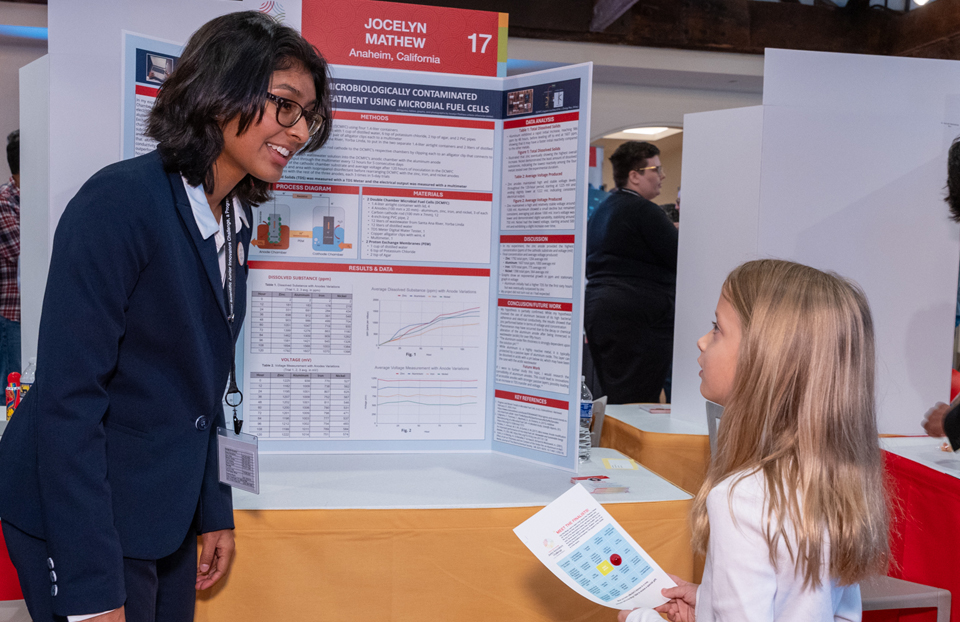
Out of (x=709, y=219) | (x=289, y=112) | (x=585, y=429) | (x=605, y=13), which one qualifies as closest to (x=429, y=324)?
(x=585, y=429)

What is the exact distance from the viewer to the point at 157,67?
1926 mm

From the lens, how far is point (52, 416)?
1024 mm

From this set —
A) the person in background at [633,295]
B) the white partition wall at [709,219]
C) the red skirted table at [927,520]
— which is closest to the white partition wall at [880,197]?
the white partition wall at [709,219]

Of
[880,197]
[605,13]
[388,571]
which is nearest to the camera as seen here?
[388,571]

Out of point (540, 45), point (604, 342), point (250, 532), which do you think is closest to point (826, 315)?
point (250, 532)

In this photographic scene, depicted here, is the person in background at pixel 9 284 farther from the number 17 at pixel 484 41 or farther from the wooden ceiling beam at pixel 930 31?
A: the wooden ceiling beam at pixel 930 31

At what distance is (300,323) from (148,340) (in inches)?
38.8

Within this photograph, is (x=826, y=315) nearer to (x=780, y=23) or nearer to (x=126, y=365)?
(x=126, y=365)

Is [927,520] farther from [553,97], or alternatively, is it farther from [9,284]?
[9,284]

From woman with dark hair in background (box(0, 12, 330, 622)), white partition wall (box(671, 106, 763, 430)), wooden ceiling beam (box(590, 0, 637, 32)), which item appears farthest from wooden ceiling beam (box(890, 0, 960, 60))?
woman with dark hair in background (box(0, 12, 330, 622))

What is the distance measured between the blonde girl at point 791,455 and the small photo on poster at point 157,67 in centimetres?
161

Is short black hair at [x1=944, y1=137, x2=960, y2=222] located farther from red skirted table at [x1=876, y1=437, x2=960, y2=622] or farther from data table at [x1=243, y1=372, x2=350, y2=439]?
data table at [x1=243, y1=372, x2=350, y2=439]

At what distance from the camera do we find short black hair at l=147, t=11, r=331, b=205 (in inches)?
47.6

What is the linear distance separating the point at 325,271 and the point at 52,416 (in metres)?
1.17
